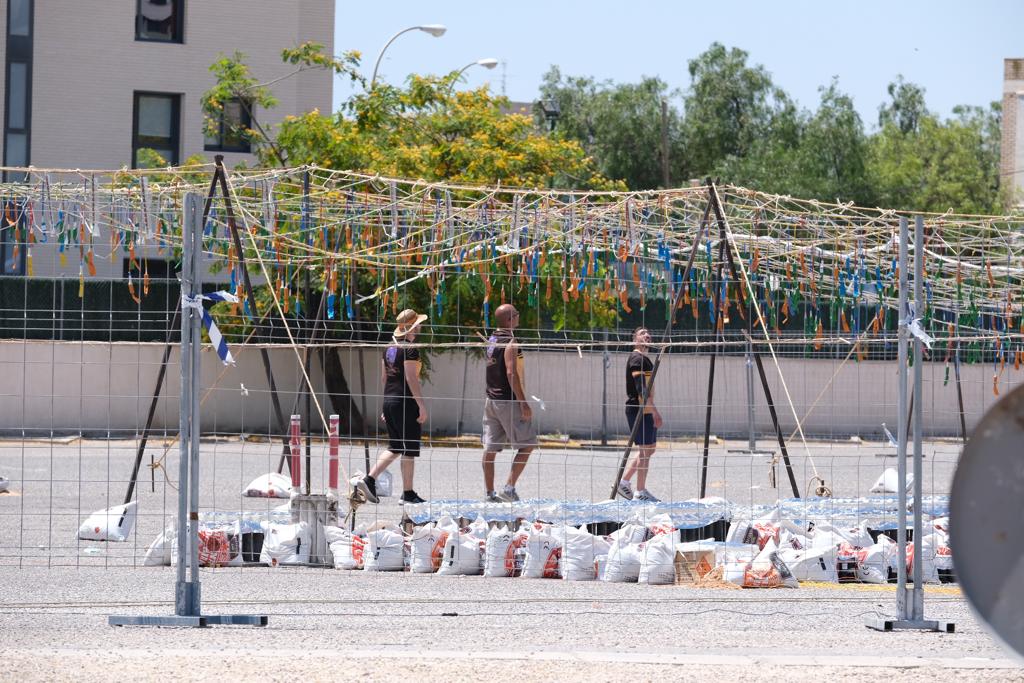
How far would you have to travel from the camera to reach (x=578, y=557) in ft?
A: 29.2

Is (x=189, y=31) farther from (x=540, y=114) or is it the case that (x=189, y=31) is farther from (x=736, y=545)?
(x=736, y=545)

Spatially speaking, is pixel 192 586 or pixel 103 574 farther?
pixel 103 574

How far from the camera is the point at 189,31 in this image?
31.1m

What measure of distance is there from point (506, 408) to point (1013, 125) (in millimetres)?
38611

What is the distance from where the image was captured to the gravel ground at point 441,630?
20.1 ft

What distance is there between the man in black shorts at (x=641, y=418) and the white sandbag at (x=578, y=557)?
207 cm

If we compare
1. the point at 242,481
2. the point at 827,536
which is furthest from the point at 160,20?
the point at 827,536

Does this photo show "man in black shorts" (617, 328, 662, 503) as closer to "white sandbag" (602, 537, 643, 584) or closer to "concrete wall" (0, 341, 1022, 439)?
"white sandbag" (602, 537, 643, 584)

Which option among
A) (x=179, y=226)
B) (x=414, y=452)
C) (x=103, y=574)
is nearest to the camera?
(x=103, y=574)

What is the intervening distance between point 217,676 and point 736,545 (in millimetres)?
4244

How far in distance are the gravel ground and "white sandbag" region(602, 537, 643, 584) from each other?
0.22m

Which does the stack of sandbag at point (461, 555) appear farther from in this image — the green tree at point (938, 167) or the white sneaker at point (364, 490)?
the green tree at point (938, 167)

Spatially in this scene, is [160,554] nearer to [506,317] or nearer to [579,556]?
[579,556]

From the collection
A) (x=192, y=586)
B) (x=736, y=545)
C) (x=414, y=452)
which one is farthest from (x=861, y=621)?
(x=414, y=452)
